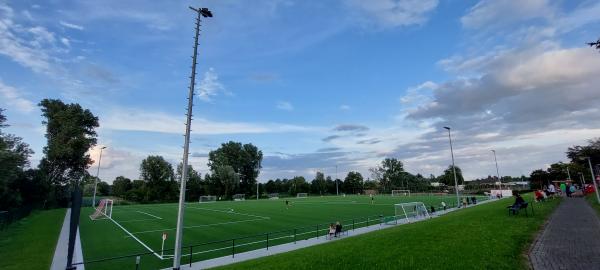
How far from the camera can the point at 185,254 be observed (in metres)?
20.4

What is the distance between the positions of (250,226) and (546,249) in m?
25.7

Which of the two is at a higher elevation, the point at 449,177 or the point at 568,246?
the point at 449,177

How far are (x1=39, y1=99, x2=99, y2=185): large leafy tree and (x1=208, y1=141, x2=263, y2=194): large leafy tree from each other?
2110 inches

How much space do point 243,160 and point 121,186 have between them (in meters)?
44.3

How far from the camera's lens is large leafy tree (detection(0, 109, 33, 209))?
3170cm

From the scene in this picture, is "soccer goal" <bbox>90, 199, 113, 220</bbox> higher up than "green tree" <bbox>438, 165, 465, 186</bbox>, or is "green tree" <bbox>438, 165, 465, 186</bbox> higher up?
"green tree" <bbox>438, 165, 465, 186</bbox>

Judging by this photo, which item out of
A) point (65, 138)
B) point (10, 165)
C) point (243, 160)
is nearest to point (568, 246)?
point (10, 165)

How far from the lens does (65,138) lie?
62.6m

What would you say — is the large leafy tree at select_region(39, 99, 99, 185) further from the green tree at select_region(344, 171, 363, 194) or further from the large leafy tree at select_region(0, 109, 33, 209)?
the green tree at select_region(344, 171, 363, 194)

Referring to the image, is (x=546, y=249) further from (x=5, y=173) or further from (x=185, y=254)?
(x=5, y=173)

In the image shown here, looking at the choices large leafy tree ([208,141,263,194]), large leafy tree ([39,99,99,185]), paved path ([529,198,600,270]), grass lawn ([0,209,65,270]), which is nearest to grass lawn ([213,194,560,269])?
paved path ([529,198,600,270])

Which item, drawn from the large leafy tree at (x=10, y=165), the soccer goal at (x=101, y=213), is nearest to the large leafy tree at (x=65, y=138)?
the large leafy tree at (x=10, y=165)

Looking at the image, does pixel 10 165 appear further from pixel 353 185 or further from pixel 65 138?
pixel 353 185

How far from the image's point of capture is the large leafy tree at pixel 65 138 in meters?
61.8
